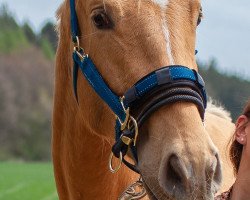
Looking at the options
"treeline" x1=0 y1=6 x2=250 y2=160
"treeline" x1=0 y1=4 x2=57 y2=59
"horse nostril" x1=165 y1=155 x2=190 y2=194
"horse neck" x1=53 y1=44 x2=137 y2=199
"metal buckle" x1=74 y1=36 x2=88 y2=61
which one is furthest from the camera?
"treeline" x1=0 y1=4 x2=57 y2=59

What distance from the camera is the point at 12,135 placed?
5409 centimetres

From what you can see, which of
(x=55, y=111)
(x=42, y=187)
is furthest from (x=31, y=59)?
(x=55, y=111)

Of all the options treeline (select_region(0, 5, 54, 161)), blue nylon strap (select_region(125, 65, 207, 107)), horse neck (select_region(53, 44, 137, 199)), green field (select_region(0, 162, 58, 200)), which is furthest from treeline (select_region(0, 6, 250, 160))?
blue nylon strap (select_region(125, 65, 207, 107))

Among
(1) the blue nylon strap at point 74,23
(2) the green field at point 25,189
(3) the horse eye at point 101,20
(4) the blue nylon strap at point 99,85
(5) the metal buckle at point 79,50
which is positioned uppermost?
(3) the horse eye at point 101,20

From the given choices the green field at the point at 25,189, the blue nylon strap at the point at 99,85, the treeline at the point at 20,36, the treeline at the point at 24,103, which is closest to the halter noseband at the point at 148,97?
the blue nylon strap at the point at 99,85

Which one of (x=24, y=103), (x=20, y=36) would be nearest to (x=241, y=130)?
(x=24, y=103)

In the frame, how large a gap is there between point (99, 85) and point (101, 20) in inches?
15.3

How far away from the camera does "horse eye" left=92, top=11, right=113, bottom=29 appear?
3.74m

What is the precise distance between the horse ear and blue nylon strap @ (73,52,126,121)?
2.34ft

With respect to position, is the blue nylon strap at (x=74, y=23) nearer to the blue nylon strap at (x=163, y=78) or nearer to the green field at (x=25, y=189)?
the blue nylon strap at (x=163, y=78)

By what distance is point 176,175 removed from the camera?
10.6 feet

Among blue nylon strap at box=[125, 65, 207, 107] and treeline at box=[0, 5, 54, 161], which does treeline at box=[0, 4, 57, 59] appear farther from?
blue nylon strap at box=[125, 65, 207, 107]

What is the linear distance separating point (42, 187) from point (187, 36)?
20385 mm

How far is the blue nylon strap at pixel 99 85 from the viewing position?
3732 mm
